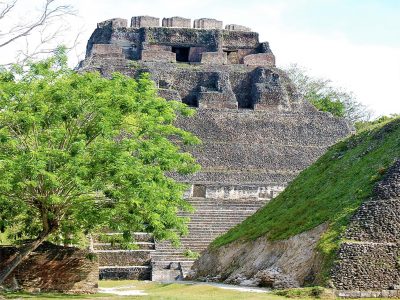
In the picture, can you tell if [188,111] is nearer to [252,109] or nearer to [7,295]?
[7,295]

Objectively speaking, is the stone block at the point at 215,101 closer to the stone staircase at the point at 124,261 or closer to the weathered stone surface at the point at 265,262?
the stone staircase at the point at 124,261

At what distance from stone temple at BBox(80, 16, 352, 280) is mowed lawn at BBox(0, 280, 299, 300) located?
2232mm

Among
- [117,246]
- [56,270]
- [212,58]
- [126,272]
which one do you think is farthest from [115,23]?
[56,270]

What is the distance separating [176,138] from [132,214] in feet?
57.1

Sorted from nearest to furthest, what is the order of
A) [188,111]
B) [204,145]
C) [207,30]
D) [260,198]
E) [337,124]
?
[188,111] < [260,198] < [204,145] < [337,124] < [207,30]

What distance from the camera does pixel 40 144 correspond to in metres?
15.1

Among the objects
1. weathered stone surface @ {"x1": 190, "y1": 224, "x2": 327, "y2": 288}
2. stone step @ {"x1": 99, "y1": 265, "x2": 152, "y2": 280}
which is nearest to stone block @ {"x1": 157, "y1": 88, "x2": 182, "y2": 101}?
stone step @ {"x1": 99, "y1": 265, "x2": 152, "y2": 280}

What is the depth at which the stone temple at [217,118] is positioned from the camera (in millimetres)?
24906

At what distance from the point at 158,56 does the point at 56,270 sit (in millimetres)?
22764

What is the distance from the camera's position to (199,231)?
84.6ft

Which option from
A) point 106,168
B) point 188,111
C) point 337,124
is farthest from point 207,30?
point 106,168

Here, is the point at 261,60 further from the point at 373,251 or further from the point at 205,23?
the point at 373,251

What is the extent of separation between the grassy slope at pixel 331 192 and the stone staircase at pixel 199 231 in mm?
1698

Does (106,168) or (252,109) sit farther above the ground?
(252,109)
